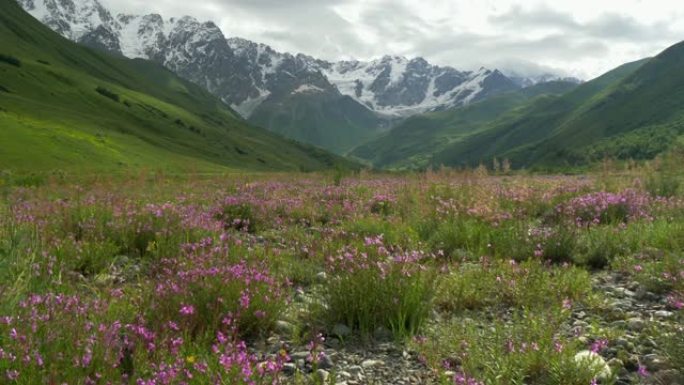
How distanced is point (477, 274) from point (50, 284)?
17.0 feet

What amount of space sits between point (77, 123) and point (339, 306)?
103695 mm

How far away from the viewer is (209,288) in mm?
Answer: 5516

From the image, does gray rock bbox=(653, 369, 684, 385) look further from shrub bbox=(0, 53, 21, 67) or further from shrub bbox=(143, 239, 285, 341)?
shrub bbox=(0, 53, 21, 67)

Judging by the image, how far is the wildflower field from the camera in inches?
162

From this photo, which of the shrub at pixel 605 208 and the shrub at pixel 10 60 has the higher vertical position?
the shrub at pixel 10 60

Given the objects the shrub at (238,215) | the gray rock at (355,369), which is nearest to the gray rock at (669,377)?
the gray rock at (355,369)

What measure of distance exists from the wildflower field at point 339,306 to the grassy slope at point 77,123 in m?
10.7

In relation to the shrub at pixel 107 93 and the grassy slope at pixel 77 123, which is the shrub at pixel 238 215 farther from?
the shrub at pixel 107 93

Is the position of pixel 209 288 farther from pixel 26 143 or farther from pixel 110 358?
pixel 26 143

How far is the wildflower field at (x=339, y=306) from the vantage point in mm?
4125

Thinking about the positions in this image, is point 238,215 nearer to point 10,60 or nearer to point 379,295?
point 379,295

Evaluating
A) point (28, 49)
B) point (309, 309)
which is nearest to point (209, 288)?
point (309, 309)

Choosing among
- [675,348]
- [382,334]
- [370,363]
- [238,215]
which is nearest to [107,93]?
[238,215]

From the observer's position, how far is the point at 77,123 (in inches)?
3809
